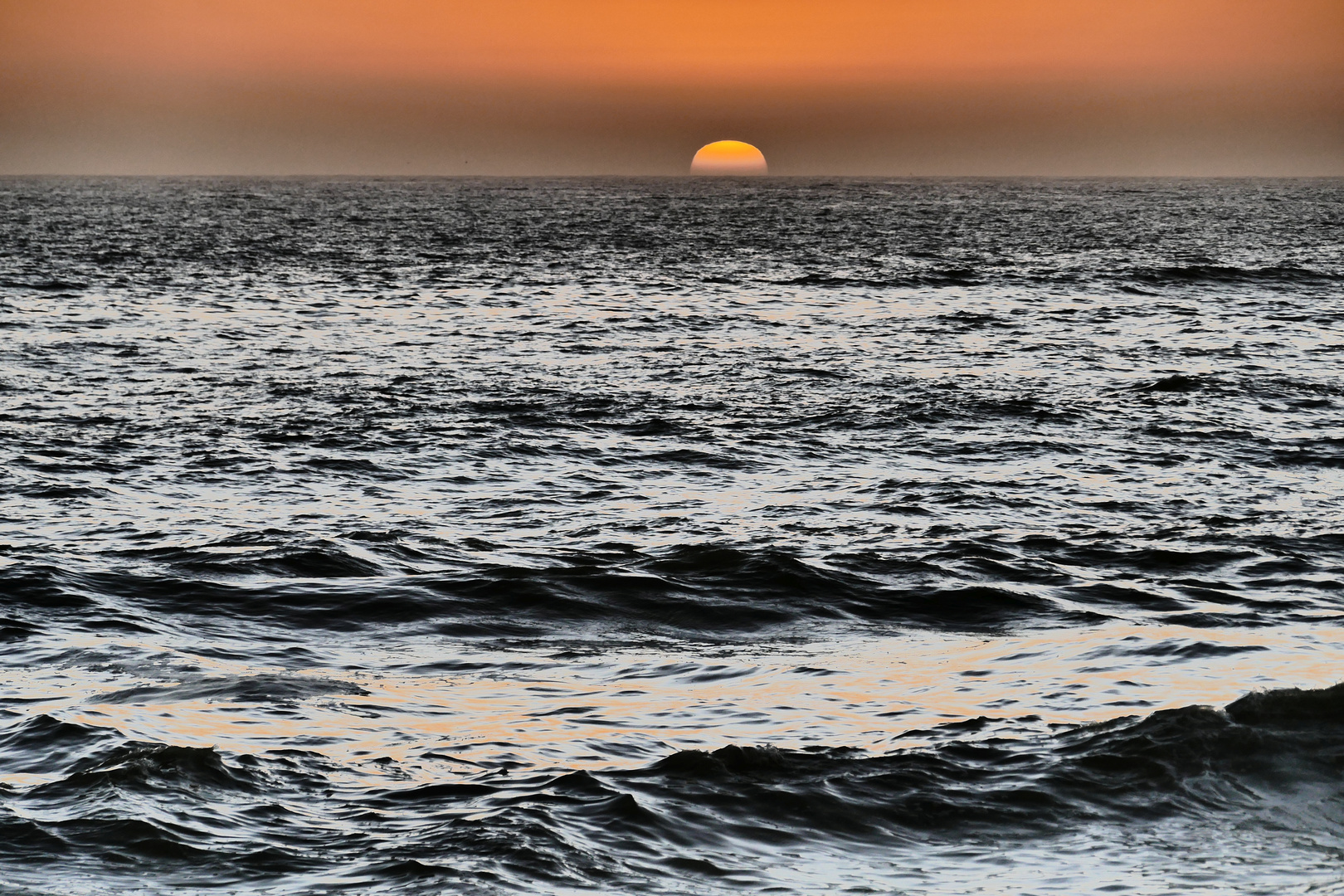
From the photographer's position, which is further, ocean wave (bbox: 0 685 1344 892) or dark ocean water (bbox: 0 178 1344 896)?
dark ocean water (bbox: 0 178 1344 896)

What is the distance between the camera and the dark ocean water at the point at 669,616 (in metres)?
7.57

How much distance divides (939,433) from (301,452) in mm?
9110

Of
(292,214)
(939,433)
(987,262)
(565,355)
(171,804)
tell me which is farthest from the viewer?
(292,214)

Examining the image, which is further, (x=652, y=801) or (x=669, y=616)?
(x=669, y=616)

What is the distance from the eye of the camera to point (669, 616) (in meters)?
12.4

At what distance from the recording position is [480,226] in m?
91.1

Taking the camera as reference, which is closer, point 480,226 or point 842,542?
point 842,542

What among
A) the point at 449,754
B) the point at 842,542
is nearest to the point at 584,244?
the point at 842,542

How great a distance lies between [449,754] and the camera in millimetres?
8578

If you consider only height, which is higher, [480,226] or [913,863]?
[480,226]

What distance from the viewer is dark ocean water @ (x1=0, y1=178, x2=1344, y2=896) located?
7570mm

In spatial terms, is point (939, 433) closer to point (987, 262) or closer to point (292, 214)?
point (987, 262)

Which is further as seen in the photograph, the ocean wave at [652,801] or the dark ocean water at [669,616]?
the dark ocean water at [669,616]

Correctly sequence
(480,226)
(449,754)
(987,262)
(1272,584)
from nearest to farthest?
(449,754) → (1272,584) → (987,262) → (480,226)
